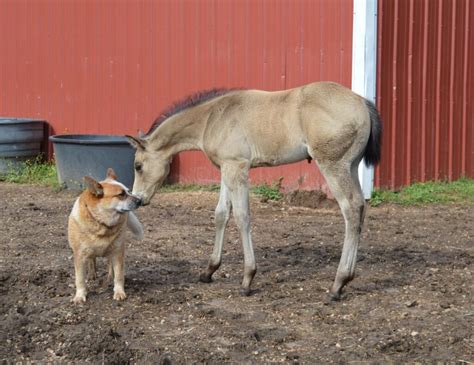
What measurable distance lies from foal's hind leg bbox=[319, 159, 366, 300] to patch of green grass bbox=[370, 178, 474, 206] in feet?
13.8

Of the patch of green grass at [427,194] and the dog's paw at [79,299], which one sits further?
the patch of green grass at [427,194]

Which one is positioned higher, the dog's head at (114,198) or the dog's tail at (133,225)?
the dog's head at (114,198)

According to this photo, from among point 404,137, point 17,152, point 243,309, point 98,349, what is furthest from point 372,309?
point 17,152

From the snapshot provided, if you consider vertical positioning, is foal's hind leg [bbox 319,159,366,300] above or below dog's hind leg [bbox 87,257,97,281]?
above

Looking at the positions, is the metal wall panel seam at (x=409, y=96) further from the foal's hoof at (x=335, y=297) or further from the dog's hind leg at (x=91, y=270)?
the dog's hind leg at (x=91, y=270)

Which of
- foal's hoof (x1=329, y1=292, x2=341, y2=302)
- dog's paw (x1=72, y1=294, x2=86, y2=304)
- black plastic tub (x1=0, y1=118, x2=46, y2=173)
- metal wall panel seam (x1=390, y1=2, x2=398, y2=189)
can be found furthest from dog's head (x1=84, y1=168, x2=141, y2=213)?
black plastic tub (x1=0, y1=118, x2=46, y2=173)

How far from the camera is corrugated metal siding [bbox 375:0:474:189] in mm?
11945

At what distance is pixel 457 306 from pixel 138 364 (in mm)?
2517

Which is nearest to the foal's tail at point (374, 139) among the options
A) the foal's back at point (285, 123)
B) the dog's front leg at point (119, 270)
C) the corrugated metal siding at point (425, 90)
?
the foal's back at point (285, 123)

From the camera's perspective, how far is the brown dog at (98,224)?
23.6 feet

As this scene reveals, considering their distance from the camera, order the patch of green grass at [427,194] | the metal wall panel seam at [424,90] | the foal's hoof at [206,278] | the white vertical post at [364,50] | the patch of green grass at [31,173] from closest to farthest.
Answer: the foal's hoof at [206,278], the white vertical post at [364,50], the patch of green grass at [427,194], the metal wall panel seam at [424,90], the patch of green grass at [31,173]

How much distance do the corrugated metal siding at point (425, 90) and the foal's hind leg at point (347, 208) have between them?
4.56 meters

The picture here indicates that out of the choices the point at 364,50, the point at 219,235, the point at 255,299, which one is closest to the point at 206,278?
the point at 219,235

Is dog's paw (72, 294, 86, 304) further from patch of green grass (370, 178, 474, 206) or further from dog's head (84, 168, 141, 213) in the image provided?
patch of green grass (370, 178, 474, 206)
